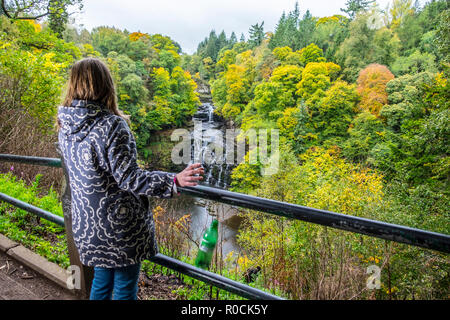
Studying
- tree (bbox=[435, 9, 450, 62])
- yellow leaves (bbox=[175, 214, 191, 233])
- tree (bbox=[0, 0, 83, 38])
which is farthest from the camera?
tree (bbox=[0, 0, 83, 38])

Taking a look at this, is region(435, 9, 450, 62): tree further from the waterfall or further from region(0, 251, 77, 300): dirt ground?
the waterfall

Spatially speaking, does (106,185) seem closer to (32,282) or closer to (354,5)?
(32,282)

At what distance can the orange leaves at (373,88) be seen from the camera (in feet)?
74.7

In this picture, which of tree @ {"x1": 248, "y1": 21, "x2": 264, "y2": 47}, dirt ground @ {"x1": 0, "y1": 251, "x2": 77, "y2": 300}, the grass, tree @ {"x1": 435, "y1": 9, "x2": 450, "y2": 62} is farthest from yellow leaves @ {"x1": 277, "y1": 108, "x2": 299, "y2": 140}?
tree @ {"x1": 248, "y1": 21, "x2": 264, "y2": 47}

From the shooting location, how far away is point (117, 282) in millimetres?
1293

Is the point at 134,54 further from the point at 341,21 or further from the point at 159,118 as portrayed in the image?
the point at 341,21

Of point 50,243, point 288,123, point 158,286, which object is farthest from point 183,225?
point 288,123

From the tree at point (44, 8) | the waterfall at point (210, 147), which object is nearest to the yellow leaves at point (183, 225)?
the tree at point (44, 8)

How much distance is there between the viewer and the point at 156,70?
1404 inches

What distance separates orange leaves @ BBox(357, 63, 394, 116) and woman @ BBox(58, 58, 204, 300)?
959 inches

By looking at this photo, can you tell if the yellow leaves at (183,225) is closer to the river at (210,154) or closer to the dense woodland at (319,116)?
the dense woodland at (319,116)

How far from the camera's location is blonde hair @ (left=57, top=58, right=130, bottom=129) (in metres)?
1.21

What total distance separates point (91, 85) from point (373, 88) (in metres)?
26.6
